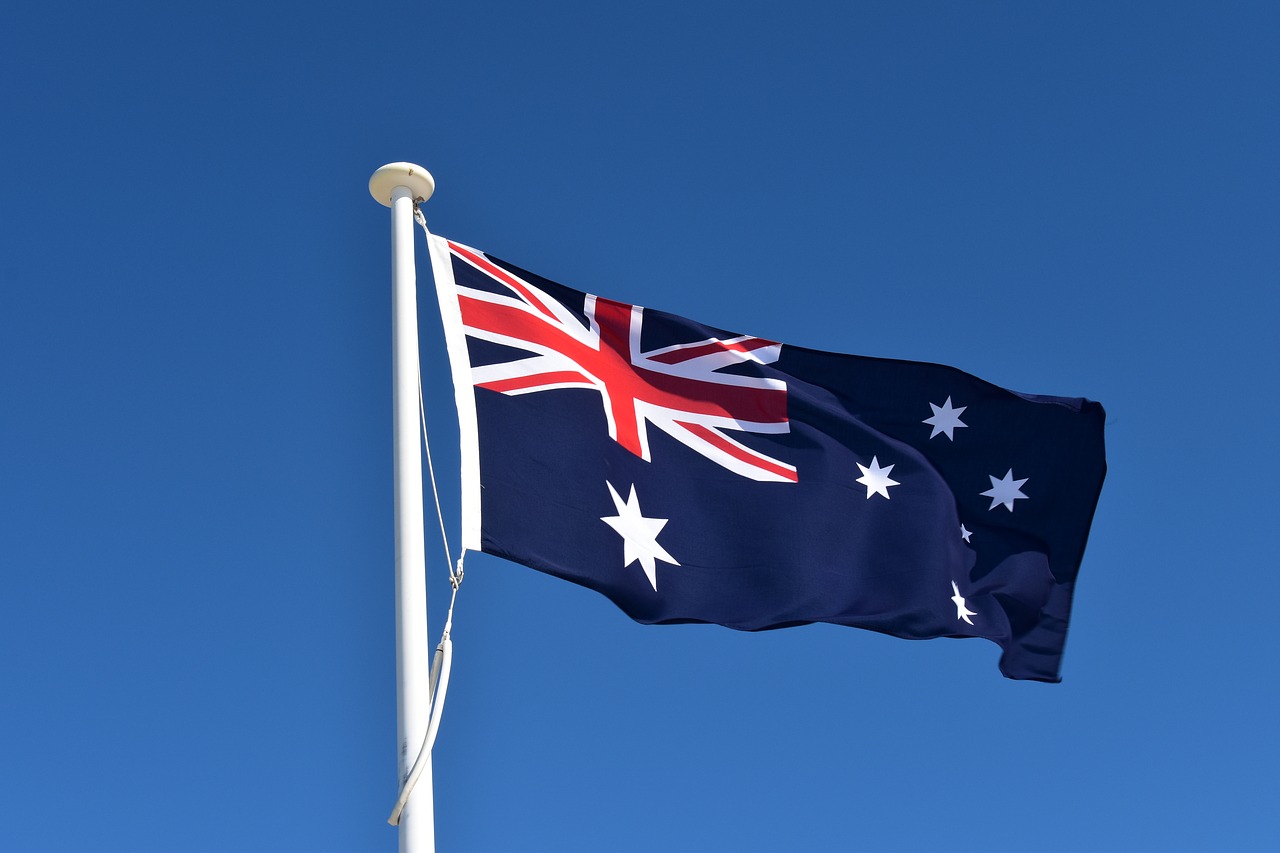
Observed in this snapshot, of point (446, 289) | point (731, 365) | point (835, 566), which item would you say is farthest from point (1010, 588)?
point (446, 289)

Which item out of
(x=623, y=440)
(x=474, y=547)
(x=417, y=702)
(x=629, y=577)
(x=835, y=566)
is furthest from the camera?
(x=835, y=566)

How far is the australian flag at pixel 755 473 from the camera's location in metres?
8.95

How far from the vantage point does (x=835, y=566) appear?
1062 cm

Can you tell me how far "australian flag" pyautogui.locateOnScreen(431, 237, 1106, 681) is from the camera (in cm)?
895

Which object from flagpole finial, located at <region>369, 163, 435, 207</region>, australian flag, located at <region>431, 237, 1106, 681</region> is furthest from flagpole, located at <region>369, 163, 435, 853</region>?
australian flag, located at <region>431, 237, 1106, 681</region>

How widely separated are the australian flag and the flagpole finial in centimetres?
45

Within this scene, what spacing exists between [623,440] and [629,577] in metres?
1.24

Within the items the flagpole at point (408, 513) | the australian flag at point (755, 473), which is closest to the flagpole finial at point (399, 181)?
the flagpole at point (408, 513)

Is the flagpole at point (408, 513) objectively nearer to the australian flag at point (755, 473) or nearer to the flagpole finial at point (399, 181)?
the flagpole finial at point (399, 181)

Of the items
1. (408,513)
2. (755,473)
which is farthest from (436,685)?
(755,473)

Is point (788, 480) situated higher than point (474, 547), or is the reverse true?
point (788, 480)

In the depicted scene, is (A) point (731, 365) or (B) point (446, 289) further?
(A) point (731, 365)

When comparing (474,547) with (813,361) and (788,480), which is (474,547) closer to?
(788,480)

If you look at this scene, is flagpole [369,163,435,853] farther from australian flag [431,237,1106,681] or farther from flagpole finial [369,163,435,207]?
australian flag [431,237,1106,681]
